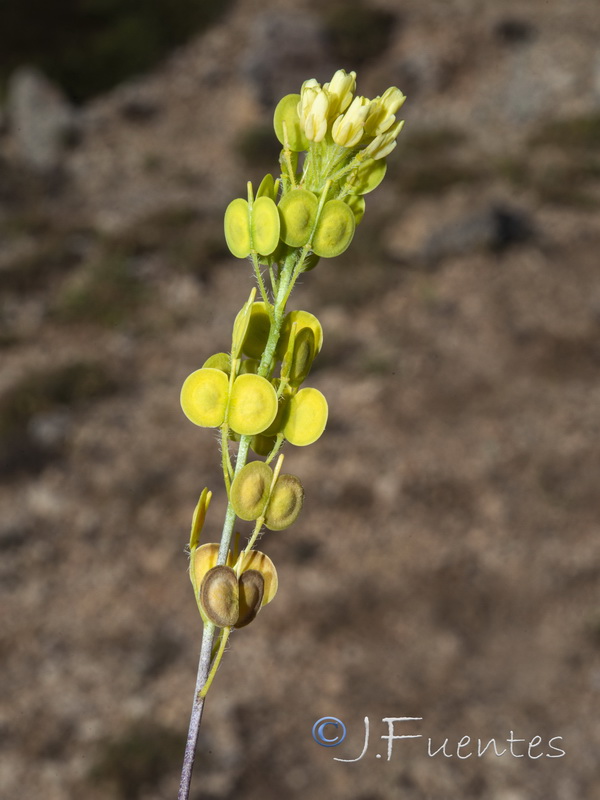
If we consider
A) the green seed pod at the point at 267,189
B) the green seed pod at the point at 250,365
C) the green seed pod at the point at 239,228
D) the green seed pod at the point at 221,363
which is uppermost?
the green seed pod at the point at 267,189

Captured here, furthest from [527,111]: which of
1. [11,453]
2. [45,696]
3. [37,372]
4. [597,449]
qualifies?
[45,696]

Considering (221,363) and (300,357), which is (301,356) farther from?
(221,363)

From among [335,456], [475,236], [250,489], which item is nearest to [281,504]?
[250,489]

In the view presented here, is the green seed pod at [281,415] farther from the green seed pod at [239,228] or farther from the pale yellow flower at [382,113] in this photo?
the pale yellow flower at [382,113]

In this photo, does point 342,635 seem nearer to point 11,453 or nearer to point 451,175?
point 11,453

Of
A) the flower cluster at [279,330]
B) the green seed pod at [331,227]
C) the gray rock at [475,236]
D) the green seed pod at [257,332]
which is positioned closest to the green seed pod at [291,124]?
the flower cluster at [279,330]
